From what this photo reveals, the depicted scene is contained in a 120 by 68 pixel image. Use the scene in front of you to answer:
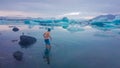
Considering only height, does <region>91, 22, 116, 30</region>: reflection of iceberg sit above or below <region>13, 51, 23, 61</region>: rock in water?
below

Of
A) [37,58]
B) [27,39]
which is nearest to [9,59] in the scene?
[37,58]

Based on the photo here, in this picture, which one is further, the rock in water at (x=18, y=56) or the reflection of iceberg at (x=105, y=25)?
the reflection of iceberg at (x=105, y=25)

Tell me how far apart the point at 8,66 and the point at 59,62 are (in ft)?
8.23

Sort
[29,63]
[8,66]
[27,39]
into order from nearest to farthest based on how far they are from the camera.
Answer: [8,66]
[29,63]
[27,39]

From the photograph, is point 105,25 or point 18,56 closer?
point 18,56

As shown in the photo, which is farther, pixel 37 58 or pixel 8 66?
pixel 37 58

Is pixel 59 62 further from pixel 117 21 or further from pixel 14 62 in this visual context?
pixel 117 21

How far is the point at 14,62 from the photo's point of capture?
1114 centimetres

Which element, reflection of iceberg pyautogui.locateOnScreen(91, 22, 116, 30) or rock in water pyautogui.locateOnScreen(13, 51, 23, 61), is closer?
rock in water pyautogui.locateOnScreen(13, 51, 23, 61)

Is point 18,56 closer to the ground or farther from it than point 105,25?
farther from it

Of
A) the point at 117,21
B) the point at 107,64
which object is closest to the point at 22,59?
the point at 107,64

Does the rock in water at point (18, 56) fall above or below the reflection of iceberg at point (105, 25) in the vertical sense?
above

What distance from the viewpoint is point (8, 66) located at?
10.2 meters

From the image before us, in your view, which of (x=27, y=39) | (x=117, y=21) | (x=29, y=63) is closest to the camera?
(x=29, y=63)
